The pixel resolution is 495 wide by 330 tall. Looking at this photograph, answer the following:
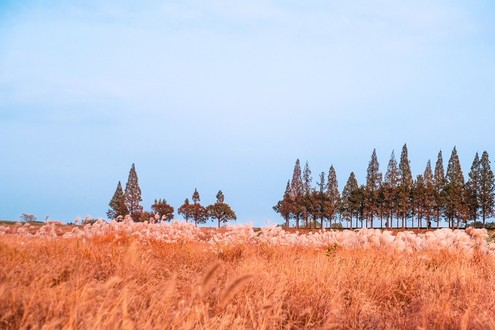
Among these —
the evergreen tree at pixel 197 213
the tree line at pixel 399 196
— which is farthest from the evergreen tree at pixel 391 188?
the evergreen tree at pixel 197 213

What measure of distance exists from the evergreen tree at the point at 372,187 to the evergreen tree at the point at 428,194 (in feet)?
26.4

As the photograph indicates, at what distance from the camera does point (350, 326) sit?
5.46 meters

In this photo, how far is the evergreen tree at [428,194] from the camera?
275ft

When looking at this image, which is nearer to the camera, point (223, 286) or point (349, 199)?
point (223, 286)

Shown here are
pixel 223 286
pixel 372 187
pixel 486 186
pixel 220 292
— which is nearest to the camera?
pixel 220 292

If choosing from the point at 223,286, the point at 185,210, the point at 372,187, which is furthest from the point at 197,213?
the point at 223,286

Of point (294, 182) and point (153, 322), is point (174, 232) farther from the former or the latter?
point (294, 182)

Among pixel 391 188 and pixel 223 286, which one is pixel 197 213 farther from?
pixel 223 286

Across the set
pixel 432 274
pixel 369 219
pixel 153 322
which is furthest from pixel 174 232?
pixel 369 219

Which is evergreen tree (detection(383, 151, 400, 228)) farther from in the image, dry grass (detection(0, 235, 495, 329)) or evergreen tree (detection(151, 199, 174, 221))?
dry grass (detection(0, 235, 495, 329))

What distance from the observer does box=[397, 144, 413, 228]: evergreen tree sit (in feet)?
278

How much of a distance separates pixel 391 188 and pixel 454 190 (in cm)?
1061

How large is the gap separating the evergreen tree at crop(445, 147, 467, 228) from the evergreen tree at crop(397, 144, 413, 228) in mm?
6231

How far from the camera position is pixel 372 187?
296ft
